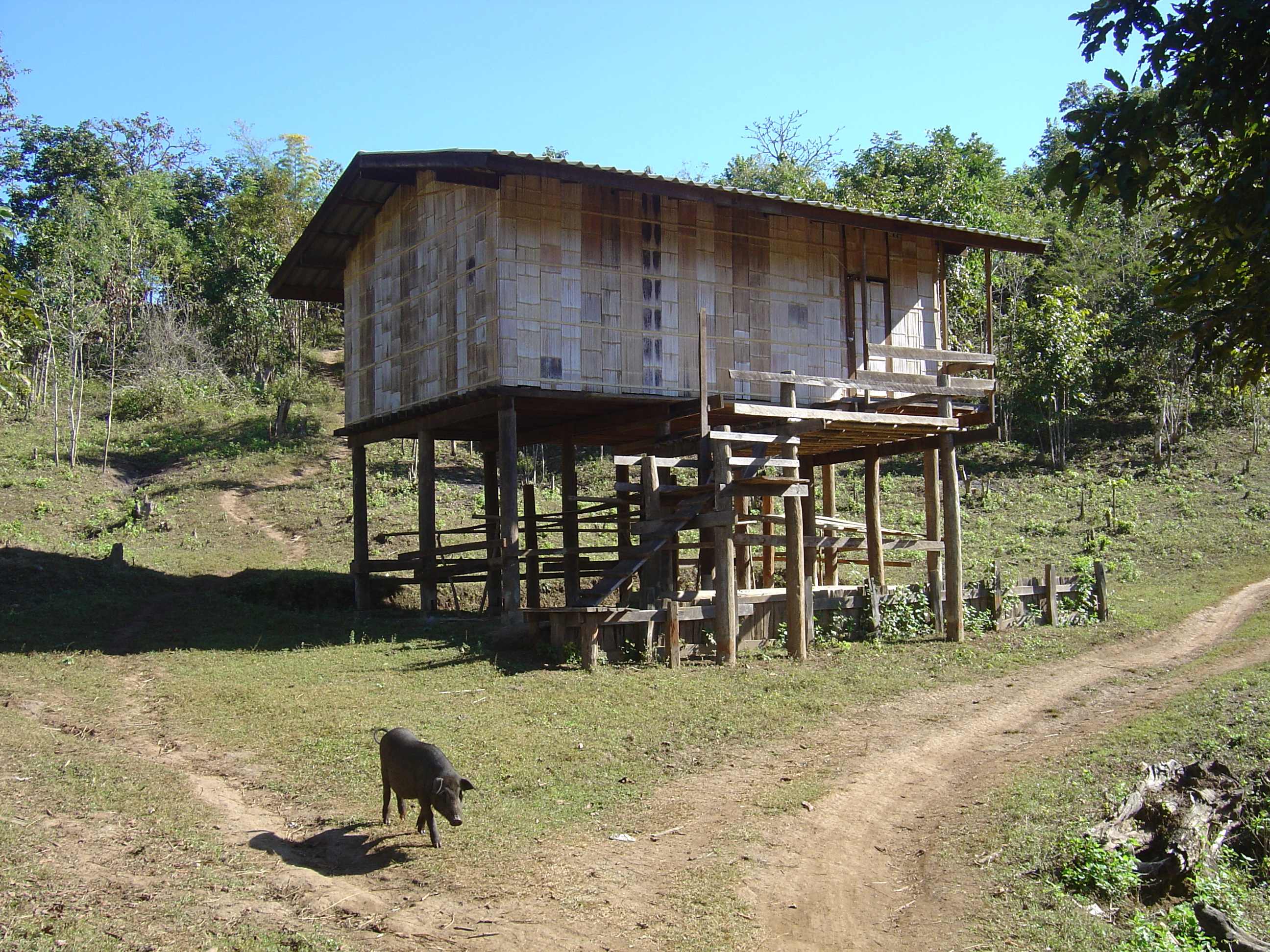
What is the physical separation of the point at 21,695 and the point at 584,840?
818 centimetres

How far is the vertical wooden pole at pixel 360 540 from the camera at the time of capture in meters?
20.8

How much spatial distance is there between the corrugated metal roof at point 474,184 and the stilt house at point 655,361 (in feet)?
0.17

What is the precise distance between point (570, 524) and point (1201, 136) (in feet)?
45.1

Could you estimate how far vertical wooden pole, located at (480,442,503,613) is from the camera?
826 inches

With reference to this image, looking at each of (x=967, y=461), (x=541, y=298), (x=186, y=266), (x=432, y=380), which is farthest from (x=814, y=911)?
(x=186, y=266)

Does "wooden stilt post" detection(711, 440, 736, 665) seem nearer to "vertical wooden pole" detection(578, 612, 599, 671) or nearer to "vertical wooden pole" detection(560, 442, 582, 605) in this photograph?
"vertical wooden pole" detection(578, 612, 599, 671)

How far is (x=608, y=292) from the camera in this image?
17.0 m

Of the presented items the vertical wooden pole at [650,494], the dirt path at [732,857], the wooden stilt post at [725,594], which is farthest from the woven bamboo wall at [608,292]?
the dirt path at [732,857]

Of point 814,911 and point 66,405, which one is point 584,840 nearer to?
point 814,911

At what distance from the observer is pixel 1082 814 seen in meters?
9.08

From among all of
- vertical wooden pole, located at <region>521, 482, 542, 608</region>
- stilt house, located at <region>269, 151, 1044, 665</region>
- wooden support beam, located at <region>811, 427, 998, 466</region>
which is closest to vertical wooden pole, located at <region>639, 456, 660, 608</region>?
stilt house, located at <region>269, 151, 1044, 665</region>

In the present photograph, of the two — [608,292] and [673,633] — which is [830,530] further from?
[673,633]

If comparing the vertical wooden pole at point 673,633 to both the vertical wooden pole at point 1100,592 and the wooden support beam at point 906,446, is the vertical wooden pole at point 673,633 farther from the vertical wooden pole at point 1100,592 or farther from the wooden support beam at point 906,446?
the vertical wooden pole at point 1100,592

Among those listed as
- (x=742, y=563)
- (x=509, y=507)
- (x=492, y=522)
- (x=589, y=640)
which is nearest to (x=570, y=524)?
(x=492, y=522)
